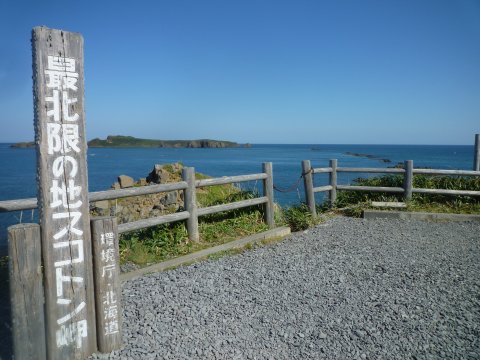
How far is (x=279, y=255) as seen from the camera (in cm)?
614

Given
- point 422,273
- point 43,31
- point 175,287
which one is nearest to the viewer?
point 43,31

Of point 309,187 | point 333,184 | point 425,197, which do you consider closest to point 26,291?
point 309,187

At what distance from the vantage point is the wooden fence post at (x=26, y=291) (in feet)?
9.03

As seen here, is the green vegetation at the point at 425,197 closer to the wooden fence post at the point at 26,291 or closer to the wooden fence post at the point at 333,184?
the wooden fence post at the point at 333,184

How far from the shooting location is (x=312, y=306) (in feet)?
13.6

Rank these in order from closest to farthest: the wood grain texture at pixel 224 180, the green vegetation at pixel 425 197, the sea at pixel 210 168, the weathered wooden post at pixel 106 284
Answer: the weathered wooden post at pixel 106 284 < the wood grain texture at pixel 224 180 < the green vegetation at pixel 425 197 < the sea at pixel 210 168

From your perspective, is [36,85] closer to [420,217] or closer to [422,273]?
[422,273]

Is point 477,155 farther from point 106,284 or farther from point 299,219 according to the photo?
point 106,284

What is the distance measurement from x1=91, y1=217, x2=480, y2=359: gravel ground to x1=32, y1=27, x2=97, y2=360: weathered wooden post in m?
0.51

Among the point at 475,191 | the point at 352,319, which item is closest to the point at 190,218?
the point at 352,319

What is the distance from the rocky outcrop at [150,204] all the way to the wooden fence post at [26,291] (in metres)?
6.15

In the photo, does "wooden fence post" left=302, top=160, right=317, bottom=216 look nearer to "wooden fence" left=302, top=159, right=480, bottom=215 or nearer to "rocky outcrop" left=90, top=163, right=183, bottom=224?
"wooden fence" left=302, top=159, right=480, bottom=215

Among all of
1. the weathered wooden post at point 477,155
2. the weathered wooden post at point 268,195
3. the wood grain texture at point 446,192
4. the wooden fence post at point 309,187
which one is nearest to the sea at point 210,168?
the wooden fence post at point 309,187

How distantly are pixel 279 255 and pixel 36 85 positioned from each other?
4.34 m
